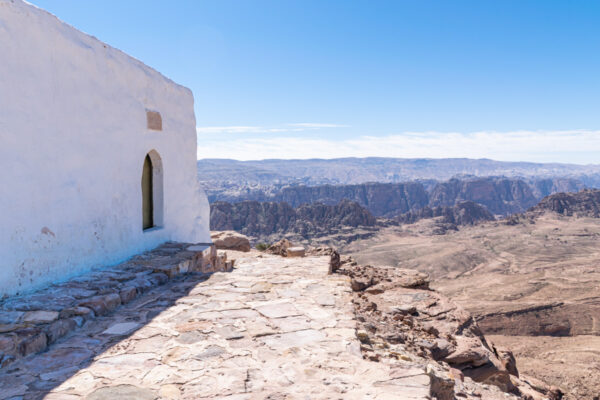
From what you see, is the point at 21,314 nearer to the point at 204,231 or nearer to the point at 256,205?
the point at 204,231

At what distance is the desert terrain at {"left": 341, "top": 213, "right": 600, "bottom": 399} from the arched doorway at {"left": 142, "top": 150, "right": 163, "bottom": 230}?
38.0 ft

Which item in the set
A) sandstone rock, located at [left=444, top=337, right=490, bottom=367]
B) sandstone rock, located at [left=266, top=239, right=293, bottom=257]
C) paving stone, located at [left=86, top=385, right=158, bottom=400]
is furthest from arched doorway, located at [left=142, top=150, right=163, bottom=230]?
sandstone rock, located at [left=444, top=337, right=490, bottom=367]

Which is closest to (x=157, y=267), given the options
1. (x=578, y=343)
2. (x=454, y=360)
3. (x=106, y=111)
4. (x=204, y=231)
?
(x=106, y=111)

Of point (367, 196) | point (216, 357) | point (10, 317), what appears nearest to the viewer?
point (216, 357)

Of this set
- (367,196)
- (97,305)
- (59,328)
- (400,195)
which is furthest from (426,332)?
(400,195)

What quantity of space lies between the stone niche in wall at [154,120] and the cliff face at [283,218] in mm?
64308

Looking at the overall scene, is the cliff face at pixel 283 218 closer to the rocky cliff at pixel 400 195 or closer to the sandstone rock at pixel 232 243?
the rocky cliff at pixel 400 195

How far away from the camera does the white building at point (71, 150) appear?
382 cm

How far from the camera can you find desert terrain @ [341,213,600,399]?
16455mm

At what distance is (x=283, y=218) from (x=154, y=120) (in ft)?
228

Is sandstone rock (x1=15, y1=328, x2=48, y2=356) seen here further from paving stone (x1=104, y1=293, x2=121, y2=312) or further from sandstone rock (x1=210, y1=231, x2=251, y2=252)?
sandstone rock (x1=210, y1=231, x2=251, y2=252)

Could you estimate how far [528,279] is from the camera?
37.7 m

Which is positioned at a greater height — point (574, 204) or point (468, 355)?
point (468, 355)

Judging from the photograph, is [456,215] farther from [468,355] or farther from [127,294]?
[127,294]
